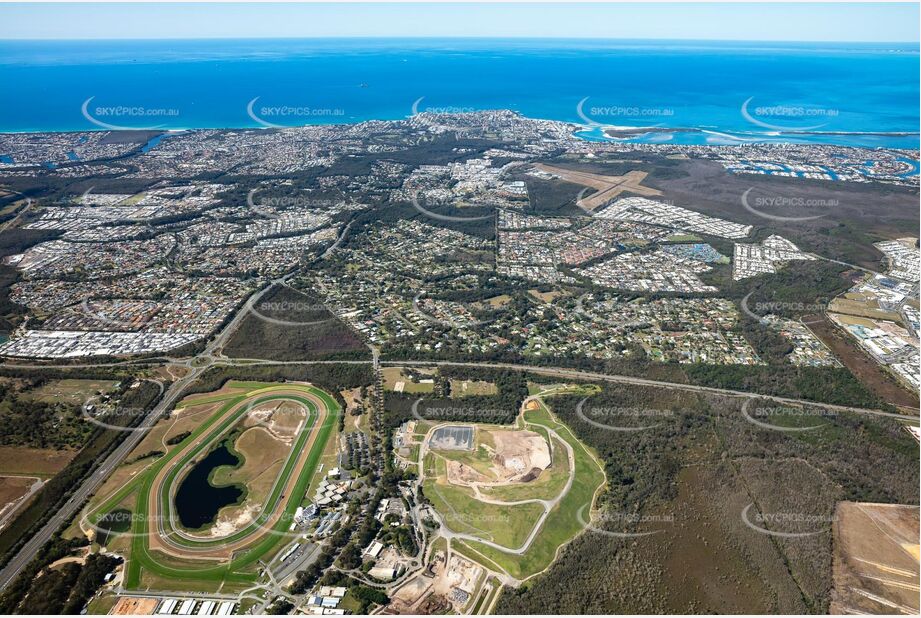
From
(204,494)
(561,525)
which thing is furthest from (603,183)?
(204,494)

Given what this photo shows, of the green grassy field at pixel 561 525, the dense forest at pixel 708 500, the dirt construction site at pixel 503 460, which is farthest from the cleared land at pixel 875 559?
the dirt construction site at pixel 503 460

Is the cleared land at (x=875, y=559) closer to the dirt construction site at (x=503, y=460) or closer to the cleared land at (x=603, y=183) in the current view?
the dirt construction site at (x=503, y=460)

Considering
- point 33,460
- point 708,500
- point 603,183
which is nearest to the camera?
point 708,500

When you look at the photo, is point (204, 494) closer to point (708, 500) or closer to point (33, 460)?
point (33, 460)

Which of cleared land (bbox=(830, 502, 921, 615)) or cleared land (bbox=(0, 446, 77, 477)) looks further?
cleared land (bbox=(0, 446, 77, 477))

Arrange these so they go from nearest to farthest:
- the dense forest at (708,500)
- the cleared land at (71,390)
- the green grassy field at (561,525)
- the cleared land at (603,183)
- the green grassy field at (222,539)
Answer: the dense forest at (708,500)
the green grassy field at (222,539)
the green grassy field at (561,525)
the cleared land at (71,390)
the cleared land at (603,183)

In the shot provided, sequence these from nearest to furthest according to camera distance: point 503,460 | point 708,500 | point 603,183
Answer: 1. point 708,500
2. point 503,460
3. point 603,183

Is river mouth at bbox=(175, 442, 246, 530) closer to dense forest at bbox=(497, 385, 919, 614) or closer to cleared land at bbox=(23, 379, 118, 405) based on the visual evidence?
cleared land at bbox=(23, 379, 118, 405)

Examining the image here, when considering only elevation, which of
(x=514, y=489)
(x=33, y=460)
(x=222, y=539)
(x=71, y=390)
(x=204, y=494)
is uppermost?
(x=71, y=390)

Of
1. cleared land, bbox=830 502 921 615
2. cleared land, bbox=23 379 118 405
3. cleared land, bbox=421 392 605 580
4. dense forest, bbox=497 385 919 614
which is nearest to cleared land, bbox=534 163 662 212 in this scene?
dense forest, bbox=497 385 919 614
